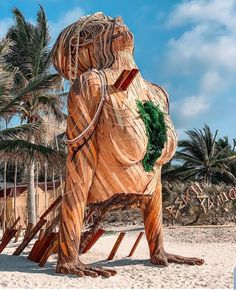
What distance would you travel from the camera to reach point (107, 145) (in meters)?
7.00

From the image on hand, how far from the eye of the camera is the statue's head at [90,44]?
7.93m

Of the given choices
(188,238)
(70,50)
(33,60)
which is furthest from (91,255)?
(33,60)

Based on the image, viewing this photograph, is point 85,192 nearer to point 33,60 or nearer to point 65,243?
point 65,243

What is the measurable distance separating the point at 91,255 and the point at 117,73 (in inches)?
164

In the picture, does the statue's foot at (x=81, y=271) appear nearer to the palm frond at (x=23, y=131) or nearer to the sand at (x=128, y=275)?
the sand at (x=128, y=275)

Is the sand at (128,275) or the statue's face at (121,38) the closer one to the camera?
the sand at (128,275)

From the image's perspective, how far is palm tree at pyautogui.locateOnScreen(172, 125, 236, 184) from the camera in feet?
87.2

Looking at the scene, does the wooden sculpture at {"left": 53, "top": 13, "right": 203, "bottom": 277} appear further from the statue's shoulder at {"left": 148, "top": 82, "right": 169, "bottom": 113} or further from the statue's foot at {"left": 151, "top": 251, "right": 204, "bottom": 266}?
the statue's shoulder at {"left": 148, "top": 82, "right": 169, "bottom": 113}

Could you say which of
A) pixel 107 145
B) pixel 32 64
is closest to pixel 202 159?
pixel 32 64

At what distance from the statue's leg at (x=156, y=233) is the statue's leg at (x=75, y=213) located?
139cm

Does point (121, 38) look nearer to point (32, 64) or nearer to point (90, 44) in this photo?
point (90, 44)

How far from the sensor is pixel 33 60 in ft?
59.2

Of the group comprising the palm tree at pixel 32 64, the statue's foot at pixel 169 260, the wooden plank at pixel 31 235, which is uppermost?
the palm tree at pixel 32 64

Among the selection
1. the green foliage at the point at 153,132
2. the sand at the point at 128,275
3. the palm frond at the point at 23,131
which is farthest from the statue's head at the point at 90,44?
the palm frond at the point at 23,131
